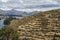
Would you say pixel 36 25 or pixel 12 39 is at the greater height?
pixel 36 25

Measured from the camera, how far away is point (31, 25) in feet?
74.8

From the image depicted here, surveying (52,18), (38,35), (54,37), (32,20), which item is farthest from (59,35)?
(32,20)

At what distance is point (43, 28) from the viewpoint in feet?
70.8

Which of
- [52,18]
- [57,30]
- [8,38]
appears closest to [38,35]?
[57,30]

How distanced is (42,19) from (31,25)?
4.30ft

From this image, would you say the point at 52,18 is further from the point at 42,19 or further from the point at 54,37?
the point at 54,37

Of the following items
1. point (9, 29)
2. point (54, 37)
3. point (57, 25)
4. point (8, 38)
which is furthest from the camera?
point (9, 29)

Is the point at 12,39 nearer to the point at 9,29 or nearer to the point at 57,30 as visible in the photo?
the point at 9,29

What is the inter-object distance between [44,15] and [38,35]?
4.21 meters

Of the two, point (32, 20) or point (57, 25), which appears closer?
point (57, 25)

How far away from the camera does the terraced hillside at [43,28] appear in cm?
2035

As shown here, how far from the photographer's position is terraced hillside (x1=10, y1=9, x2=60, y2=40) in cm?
2035

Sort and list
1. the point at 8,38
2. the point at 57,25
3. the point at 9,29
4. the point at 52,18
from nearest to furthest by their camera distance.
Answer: the point at 57,25
the point at 52,18
the point at 8,38
the point at 9,29

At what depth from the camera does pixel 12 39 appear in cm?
2411
